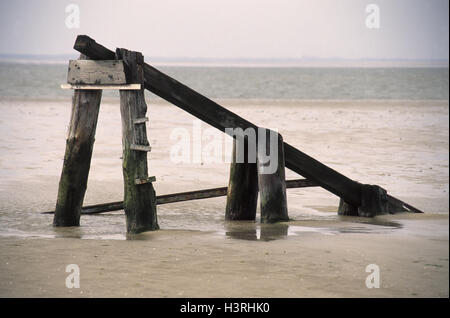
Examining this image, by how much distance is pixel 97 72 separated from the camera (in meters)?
9.34

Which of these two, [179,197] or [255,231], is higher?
[179,197]

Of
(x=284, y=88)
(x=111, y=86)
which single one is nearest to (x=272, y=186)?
(x=111, y=86)

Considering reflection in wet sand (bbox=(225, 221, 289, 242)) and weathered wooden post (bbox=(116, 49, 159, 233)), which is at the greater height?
weathered wooden post (bbox=(116, 49, 159, 233))

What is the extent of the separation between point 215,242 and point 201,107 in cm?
192

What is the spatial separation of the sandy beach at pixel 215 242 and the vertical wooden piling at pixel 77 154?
332 millimetres

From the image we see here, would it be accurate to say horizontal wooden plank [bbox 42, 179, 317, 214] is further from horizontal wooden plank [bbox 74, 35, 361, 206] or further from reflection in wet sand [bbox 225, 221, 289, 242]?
reflection in wet sand [bbox 225, 221, 289, 242]

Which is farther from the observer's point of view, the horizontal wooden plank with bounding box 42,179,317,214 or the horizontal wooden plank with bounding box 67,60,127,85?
the horizontal wooden plank with bounding box 42,179,317,214

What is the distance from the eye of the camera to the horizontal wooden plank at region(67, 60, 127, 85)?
9.20m

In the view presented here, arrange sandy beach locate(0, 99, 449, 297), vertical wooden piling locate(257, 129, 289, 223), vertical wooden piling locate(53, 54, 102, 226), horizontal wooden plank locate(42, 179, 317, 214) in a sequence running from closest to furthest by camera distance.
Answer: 1. sandy beach locate(0, 99, 449, 297)
2. vertical wooden piling locate(53, 54, 102, 226)
3. vertical wooden piling locate(257, 129, 289, 223)
4. horizontal wooden plank locate(42, 179, 317, 214)

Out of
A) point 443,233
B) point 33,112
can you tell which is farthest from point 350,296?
point 33,112

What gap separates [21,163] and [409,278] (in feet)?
39.6

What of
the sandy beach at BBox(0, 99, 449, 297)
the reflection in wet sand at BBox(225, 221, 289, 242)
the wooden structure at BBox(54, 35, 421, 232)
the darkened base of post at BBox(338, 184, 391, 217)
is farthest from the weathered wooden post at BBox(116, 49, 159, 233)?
the darkened base of post at BBox(338, 184, 391, 217)

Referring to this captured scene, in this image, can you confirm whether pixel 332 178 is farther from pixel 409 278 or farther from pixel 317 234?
pixel 409 278

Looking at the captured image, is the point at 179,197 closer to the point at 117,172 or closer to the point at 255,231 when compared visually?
the point at 255,231
